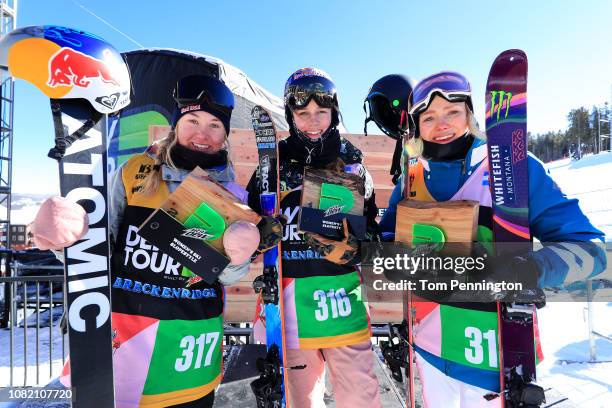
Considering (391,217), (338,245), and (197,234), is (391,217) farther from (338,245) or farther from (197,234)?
(197,234)

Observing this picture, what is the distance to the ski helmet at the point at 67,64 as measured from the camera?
126 centimetres

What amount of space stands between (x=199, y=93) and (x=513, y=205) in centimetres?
166

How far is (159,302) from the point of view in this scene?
1.59 metres

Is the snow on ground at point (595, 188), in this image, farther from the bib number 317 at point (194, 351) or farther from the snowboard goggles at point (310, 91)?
the bib number 317 at point (194, 351)

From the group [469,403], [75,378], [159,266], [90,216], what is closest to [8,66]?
[90,216]

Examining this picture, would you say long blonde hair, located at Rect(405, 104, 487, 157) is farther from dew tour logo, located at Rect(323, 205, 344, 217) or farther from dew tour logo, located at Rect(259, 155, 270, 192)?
dew tour logo, located at Rect(259, 155, 270, 192)

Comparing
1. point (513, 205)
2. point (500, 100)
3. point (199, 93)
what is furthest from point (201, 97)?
point (513, 205)

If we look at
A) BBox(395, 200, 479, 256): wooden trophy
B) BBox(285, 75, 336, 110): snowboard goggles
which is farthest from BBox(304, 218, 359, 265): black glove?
BBox(285, 75, 336, 110): snowboard goggles

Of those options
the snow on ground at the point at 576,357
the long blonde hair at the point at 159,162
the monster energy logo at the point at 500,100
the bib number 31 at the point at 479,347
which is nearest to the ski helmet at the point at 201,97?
the long blonde hair at the point at 159,162

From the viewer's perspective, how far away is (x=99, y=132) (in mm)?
1527

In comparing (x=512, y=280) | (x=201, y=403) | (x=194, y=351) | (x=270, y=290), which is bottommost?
(x=201, y=403)

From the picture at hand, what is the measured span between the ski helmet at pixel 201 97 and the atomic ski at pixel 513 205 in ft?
4.52

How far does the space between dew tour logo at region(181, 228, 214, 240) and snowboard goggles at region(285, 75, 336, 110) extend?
1.05m

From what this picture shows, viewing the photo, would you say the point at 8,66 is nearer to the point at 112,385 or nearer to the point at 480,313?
the point at 112,385
